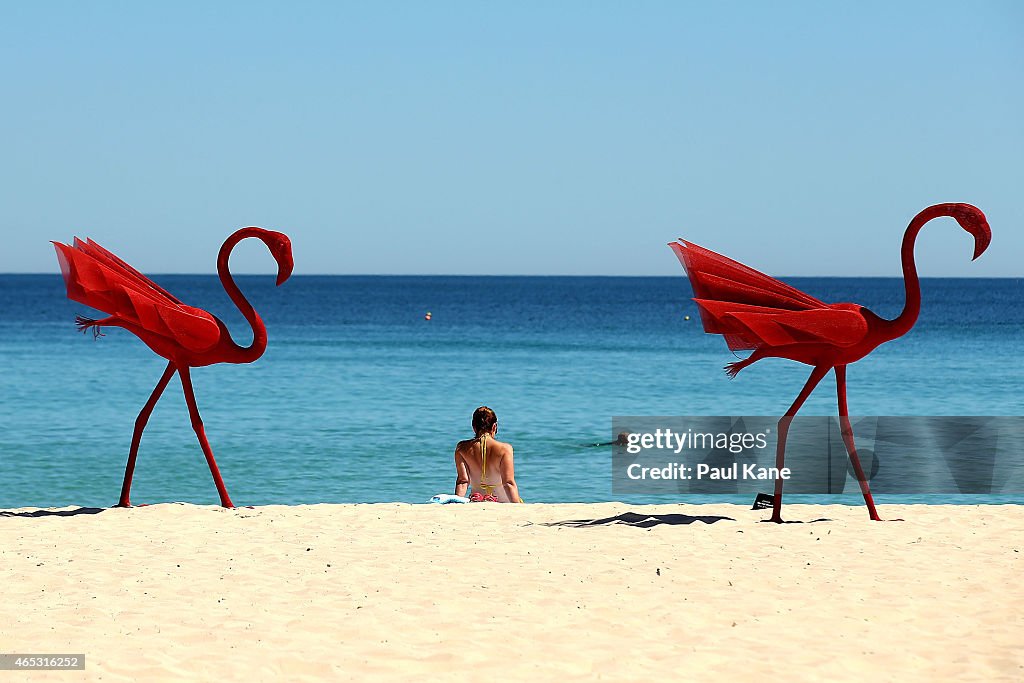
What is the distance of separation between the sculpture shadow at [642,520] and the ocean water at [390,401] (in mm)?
3336

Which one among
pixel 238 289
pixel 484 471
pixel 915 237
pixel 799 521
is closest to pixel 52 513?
pixel 238 289

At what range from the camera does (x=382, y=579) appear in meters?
7.17

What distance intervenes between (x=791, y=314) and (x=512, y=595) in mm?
3182

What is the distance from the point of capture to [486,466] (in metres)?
10.2

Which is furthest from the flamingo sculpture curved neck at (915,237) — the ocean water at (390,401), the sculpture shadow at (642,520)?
the ocean water at (390,401)

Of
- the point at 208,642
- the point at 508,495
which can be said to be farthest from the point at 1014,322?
the point at 208,642

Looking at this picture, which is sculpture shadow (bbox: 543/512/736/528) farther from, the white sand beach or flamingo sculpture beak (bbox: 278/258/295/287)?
flamingo sculpture beak (bbox: 278/258/295/287)

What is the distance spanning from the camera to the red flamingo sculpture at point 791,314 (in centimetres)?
862

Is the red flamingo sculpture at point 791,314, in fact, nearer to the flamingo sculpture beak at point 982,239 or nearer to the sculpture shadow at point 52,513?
the flamingo sculpture beak at point 982,239

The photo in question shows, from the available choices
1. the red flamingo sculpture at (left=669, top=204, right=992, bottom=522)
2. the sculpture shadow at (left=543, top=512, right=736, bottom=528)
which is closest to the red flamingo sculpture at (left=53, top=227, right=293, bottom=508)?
the sculpture shadow at (left=543, top=512, right=736, bottom=528)

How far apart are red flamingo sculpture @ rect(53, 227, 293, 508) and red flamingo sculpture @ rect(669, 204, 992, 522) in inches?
132

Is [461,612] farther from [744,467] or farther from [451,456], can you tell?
[451,456]

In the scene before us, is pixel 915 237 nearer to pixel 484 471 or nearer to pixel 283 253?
pixel 484 471

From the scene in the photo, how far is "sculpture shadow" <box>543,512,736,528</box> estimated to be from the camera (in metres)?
9.12
